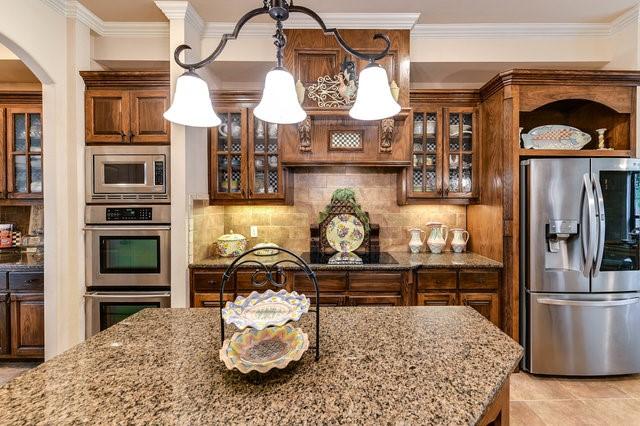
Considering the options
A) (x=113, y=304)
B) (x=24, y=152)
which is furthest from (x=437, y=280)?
(x=24, y=152)

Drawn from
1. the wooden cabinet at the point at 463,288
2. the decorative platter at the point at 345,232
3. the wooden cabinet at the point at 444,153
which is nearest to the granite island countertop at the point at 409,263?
the wooden cabinet at the point at 463,288

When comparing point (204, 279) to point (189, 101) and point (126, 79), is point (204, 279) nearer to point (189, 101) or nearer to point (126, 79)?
point (126, 79)

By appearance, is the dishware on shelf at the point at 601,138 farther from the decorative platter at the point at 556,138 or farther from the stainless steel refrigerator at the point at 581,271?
the stainless steel refrigerator at the point at 581,271

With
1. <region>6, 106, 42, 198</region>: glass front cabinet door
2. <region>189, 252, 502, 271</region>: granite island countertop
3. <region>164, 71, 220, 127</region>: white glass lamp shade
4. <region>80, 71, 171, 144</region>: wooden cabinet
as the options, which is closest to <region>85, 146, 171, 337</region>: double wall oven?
<region>80, 71, 171, 144</region>: wooden cabinet

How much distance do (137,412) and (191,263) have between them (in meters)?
2.03

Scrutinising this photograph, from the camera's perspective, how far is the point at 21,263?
292 cm

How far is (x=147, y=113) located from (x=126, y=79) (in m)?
0.31

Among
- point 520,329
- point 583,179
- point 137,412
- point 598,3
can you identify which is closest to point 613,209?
point 583,179

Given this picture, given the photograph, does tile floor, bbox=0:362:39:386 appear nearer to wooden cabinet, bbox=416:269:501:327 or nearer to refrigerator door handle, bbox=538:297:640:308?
wooden cabinet, bbox=416:269:501:327

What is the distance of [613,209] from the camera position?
2.61 metres

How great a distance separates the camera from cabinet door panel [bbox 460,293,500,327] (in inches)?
111

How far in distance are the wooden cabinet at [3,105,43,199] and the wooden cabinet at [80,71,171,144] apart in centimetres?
86

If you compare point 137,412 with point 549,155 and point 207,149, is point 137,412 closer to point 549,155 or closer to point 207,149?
point 207,149

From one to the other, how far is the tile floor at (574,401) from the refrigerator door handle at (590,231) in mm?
849
